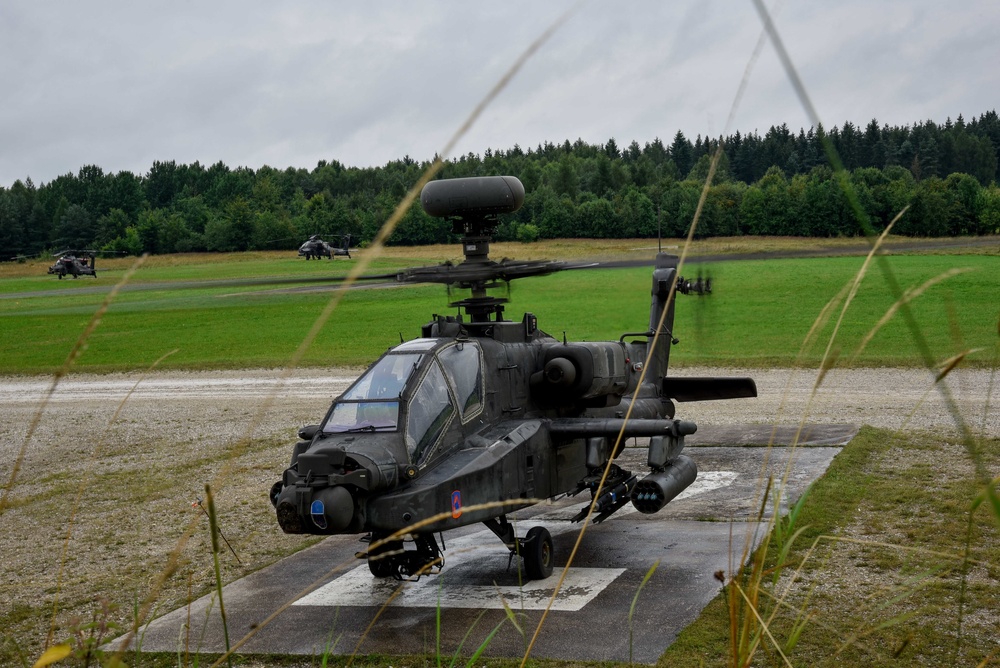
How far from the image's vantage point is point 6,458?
62.3ft

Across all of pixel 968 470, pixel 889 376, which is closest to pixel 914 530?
pixel 968 470

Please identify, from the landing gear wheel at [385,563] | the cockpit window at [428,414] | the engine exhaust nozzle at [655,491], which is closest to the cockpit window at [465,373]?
the cockpit window at [428,414]

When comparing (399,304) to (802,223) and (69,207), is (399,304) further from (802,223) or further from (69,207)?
(802,223)

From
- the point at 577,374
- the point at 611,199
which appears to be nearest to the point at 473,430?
the point at 577,374

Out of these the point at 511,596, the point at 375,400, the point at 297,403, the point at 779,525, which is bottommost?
the point at 297,403

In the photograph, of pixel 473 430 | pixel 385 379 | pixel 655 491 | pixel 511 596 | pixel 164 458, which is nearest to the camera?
pixel 385 379

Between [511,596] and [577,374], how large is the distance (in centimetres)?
237

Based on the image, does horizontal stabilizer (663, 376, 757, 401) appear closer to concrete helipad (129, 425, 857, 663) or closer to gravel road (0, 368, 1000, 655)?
concrete helipad (129, 425, 857, 663)

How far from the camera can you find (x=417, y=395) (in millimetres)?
8820

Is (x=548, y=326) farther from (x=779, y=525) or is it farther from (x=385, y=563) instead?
(x=779, y=525)

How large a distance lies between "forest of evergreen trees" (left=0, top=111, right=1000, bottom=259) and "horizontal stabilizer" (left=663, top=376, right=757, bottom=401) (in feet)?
6.58

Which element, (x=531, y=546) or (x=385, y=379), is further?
(x=531, y=546)

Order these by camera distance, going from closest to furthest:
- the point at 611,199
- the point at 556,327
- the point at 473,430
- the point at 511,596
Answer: the point at 511,596
the point at 473,430
the point at 611,199
the point at 556,327

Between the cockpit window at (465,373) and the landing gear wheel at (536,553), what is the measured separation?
1.26m
